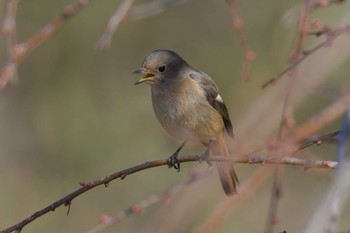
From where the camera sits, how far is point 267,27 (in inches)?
326

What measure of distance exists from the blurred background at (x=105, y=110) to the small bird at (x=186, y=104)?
2.70 metres

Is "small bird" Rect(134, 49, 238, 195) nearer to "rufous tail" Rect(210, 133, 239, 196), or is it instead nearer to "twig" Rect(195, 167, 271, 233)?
"rufous tail" Rect(210, 133, 239, 196)

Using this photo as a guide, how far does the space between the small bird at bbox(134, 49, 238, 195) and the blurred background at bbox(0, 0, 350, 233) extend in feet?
8.85

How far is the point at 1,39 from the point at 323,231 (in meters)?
6.83

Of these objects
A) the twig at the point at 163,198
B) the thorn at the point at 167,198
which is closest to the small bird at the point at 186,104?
Result: the twig at the point at 163,198

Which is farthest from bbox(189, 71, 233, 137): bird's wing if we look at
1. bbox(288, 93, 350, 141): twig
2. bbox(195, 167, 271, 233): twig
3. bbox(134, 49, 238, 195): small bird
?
bbox(288, 93, 350, 141): twig

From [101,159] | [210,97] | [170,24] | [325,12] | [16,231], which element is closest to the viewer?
[16,231]

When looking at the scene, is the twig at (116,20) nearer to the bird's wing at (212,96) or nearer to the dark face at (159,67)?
the dark face at (159,67)

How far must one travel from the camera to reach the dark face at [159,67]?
486 centimetres

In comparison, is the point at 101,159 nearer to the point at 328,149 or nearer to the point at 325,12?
the point at 328,149

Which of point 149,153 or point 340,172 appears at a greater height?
point 149,153

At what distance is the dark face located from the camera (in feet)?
15.9

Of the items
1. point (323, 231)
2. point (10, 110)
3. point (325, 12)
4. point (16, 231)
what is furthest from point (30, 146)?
point (323, 231)

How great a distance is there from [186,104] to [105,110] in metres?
3.71
